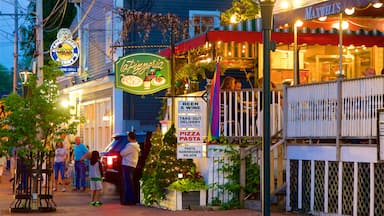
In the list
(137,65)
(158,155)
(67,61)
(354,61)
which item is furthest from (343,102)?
(67,61)

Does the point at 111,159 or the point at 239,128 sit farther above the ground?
the point at 239,128

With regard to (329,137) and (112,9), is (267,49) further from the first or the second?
(112,9)

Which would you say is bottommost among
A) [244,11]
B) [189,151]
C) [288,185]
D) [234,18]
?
[288,185]

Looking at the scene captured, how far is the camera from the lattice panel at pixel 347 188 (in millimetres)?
14234

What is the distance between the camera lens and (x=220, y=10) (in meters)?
31.2

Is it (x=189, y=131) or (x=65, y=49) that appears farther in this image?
(x=65, y=49)

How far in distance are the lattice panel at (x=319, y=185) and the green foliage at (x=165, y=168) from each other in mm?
3262

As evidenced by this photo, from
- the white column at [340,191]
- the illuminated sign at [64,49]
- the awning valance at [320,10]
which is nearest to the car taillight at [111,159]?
the awning valance at [320,10]

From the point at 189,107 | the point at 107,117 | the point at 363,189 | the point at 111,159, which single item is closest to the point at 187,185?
the point at 189,107

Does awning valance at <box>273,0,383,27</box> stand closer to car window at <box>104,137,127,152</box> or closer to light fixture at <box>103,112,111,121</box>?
car window at <box>104,137,127,152</box>

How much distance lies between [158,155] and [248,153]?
2.27 m

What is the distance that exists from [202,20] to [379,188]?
59.0ft

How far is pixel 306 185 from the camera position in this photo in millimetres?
15555

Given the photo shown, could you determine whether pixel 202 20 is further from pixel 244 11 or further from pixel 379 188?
pixel 379 188
